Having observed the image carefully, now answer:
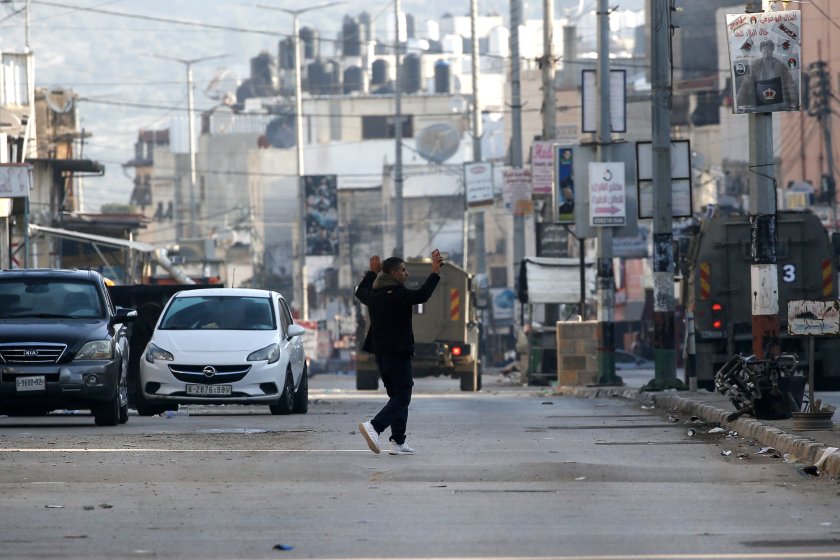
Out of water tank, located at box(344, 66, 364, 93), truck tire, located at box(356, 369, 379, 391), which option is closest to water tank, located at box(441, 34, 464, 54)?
water tank, located at box(344, 66, 364, 93)

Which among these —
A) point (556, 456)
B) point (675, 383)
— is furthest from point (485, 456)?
point (675, 383)

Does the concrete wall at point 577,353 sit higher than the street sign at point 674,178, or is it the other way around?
the street sign at point 674,178

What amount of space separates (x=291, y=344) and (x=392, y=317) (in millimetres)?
7666

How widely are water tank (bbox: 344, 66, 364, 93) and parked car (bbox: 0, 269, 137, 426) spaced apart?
12151 centimetres

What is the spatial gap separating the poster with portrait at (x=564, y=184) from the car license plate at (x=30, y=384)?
76.3 feet

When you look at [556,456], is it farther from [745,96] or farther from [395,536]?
[745,96]

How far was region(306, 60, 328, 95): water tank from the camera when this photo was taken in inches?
5600

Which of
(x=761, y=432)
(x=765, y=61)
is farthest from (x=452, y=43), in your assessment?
(x=761, y=432)

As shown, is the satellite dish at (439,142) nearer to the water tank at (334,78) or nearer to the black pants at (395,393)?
the water tank at (334,78)

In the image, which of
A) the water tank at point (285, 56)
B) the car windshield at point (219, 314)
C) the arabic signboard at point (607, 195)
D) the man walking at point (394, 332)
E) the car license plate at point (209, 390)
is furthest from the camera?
the water tank at point (285, 56)

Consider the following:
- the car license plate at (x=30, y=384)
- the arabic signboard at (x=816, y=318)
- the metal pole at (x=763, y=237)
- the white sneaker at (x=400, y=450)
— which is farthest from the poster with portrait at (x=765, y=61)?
the car license plate at (x=30, y=384)

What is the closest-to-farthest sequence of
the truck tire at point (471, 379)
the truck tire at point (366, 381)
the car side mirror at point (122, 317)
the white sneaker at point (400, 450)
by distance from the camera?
the white sneaker at point (400, 450)
the car side mirror at point (122, 317)
the truck tire at point (471, 379)
the truck tire at point (366, 381)

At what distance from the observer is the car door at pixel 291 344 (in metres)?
23.3

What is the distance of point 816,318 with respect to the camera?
54.6 ft
